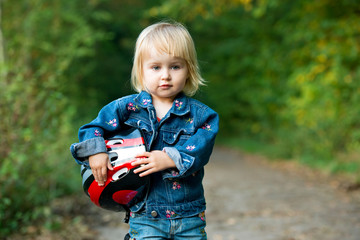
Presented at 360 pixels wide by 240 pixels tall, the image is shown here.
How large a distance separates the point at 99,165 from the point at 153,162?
0.26m

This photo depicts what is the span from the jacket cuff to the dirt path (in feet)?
8.62

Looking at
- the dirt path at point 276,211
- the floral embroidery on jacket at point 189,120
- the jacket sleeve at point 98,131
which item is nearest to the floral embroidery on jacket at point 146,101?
the jacket sleeve at point 98,131

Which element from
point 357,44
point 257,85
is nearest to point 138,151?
point 357,44

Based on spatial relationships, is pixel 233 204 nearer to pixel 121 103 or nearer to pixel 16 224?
pixel 16 224

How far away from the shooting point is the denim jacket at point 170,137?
2.24m

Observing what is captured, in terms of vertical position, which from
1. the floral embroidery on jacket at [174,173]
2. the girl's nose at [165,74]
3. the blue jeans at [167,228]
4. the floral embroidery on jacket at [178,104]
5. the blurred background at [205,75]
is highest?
the blurred background at [205,75]

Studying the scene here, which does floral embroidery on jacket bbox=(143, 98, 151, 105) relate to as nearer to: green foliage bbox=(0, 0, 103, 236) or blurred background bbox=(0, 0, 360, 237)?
blurred background bbox=(0, 0, 360, 237)

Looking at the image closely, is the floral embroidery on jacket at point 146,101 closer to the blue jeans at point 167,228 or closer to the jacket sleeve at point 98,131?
the jacket sleeve at point 98,131

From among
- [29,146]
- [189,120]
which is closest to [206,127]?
[189,120]

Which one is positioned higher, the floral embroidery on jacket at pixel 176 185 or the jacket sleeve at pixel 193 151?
the jacket sleeve at pixel 193 151

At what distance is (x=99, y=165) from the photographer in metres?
2.16

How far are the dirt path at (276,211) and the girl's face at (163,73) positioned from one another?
268 centimetres

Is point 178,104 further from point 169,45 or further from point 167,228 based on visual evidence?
point 167,228

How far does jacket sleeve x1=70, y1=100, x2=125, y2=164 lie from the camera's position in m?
2.16
